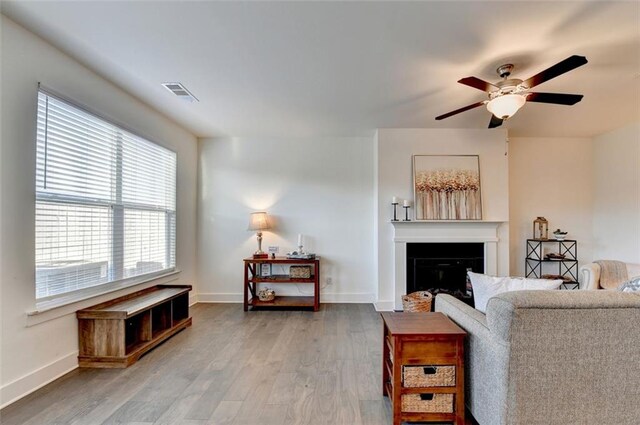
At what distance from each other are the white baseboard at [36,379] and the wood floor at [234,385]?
0.06 metres

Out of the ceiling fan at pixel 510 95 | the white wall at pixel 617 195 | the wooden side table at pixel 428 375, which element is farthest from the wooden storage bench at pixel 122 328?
the white wall at pixel 617 195

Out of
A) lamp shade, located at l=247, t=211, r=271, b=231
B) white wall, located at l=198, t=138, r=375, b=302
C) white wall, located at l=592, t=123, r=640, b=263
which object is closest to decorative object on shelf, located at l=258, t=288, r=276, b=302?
white wall, located at l=198, t=138, r=375, b=302

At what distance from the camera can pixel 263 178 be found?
499 cm

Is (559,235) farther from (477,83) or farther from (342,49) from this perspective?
(342,49)

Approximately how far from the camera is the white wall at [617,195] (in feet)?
14.2

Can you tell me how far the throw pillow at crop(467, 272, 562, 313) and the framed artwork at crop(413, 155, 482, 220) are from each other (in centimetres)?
240

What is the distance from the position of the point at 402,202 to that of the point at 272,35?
2.88 meters

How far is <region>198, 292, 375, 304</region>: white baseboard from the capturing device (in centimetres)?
485

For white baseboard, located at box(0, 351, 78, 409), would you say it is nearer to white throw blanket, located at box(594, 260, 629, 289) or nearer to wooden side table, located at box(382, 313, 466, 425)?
wooden side table, located at box(382, 313, 466, 425)

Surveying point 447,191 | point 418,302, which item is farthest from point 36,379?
point 447,191

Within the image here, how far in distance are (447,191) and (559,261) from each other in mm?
2130

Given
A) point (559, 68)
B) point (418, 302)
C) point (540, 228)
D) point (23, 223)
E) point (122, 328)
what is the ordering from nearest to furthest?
1. point (559, 68)
2. point (23, 223)
3. point (122, 328)
4. point (418, 302)
5. point (540, 228)

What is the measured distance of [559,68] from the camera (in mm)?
2117

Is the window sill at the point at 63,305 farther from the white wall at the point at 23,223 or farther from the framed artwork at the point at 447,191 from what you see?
the framed artwork at the point at 447,191
